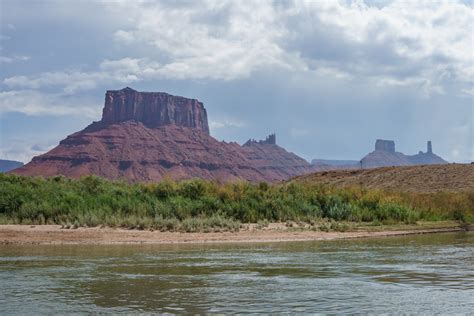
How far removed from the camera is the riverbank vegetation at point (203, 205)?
3416 cm

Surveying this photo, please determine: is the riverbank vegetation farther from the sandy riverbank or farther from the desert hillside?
the desert hillside

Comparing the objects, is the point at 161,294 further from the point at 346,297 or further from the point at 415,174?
the point at 415,174

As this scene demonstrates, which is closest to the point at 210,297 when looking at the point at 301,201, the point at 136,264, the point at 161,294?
the point at 161,294

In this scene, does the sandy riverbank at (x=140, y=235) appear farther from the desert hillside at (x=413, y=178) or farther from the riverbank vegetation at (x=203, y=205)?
the desert hillside at (x=413, y=178)

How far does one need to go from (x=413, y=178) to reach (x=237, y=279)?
55500 millimetres

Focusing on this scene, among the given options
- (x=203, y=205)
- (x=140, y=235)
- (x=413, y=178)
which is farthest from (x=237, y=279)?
(x=413, y=178)

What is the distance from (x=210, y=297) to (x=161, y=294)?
1187 mm

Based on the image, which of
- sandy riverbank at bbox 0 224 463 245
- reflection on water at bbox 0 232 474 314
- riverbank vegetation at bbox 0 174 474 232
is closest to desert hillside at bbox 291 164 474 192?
riverbank vegetation at bbox 0 174 474 232

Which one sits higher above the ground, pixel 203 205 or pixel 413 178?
pixel 413 178

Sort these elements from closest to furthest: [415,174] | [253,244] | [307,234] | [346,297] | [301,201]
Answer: [346,297] < [253,244] < [307,234] < [301,201] < [415,174]

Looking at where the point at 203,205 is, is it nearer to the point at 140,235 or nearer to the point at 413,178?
the point at 140,235

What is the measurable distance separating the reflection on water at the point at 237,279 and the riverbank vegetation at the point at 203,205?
810 cm

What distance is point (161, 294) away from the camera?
1440 cm

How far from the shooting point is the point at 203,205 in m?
37.5
